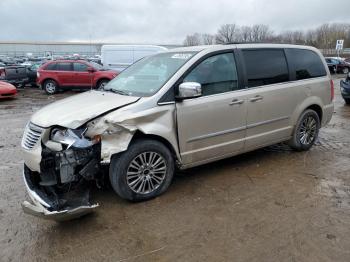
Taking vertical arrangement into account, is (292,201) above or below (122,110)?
below

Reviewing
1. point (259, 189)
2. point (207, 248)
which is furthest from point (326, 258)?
point (259, 189)

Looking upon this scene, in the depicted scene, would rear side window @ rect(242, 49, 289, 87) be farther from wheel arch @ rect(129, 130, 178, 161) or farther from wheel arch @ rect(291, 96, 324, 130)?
wheel arch @ rect(129, 130, 178, 161)

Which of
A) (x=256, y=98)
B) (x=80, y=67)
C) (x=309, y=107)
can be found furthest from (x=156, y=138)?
(x=80, y=67)

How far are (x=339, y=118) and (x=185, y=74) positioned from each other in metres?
6.67

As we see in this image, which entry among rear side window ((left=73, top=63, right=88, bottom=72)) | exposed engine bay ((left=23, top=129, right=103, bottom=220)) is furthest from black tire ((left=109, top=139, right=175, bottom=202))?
rear side window ((left=73, top=63, right=88, bottom=72))

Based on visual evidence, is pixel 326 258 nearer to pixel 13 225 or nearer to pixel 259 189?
pixel 259 189

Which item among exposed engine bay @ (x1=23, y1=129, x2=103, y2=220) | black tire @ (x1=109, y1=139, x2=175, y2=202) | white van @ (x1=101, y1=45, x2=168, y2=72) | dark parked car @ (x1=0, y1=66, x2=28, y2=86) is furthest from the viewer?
white van @ (x1=101, y1=45, x2=168, y2=72)

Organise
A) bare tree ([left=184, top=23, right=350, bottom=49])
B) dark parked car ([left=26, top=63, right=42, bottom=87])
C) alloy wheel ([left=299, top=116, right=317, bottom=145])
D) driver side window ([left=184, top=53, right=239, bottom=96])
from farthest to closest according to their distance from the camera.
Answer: bare tree ([left=184, top=23, right=350, bottom=49])
dark parked car ([left=26, top=63, right=42, bottom=87])
alloy wheel ([left=299, top=116, right=317, bottom=145])
driver side window ([left=184, top=53, right=239, bottom=96])

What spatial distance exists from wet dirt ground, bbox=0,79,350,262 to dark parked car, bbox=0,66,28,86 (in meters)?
14.2

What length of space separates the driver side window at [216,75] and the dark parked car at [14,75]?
16.1 metres

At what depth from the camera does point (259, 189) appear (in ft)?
14.1

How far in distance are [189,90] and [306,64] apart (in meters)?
2.75

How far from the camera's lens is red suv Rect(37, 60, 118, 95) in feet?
52.8

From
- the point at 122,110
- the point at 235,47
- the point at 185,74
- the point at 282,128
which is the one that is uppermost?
the point at 235,47
